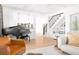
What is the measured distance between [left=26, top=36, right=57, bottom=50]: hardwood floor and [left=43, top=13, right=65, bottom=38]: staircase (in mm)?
82

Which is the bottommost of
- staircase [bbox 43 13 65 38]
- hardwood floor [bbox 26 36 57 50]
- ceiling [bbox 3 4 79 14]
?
hardwood floor [bbox 26 36 57 50]

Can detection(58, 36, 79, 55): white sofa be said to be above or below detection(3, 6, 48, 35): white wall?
below

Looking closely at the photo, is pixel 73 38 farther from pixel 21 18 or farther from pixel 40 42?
pixel 21 18

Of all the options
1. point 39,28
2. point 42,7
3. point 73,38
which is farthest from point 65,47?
point 42,7

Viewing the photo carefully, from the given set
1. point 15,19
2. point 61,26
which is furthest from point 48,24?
point 15,19

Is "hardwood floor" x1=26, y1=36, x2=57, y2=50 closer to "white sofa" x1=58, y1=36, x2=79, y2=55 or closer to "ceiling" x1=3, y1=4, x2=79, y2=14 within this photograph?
"white sofa" x1=58, y1=36, x2=79, y2=55

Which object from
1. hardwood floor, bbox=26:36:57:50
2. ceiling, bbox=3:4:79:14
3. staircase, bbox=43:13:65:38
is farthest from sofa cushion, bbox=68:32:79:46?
ceiling, bbox=3:4:79:14

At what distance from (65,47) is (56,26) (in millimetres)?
359

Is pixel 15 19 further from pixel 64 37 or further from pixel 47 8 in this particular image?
pixel 64 37

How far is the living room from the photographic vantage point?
267 cm

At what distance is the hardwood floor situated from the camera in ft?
8.92

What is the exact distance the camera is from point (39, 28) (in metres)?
2.72

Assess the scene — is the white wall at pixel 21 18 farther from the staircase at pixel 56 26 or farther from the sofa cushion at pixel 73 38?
the sofa cushion at pixel 73 38
